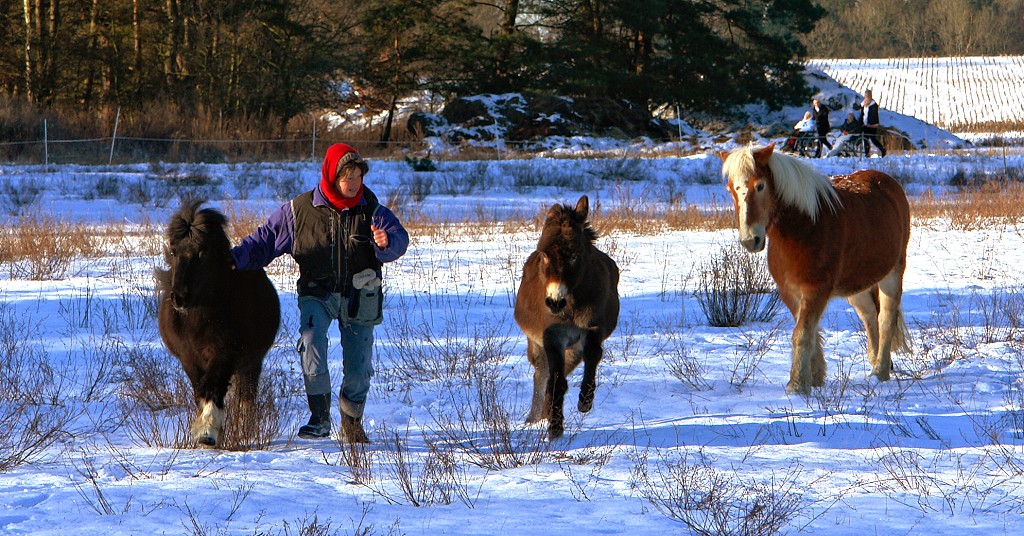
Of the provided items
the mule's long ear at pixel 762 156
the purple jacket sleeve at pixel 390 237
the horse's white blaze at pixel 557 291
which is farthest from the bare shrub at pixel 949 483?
the purple jacket sleeve at pixel 390 237

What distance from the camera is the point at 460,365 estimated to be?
285 inches

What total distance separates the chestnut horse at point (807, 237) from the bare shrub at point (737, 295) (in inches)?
74.1

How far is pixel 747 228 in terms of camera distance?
631 cm

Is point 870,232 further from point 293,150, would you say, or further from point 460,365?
point 293,150

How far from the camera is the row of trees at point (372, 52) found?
3042 centimetres

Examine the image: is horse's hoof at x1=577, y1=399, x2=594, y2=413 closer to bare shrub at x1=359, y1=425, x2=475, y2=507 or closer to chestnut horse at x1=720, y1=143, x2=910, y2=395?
bare shrub at x1=359, y1=425, x2=475, y2=507

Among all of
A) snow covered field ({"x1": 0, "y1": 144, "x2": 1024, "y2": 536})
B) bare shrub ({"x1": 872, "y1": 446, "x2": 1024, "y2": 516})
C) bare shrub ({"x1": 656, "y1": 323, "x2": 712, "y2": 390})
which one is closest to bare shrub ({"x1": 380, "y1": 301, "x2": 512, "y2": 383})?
snow covered field ({"x1": 0, "y1": 144, "x2": 1024, "y2": 536})

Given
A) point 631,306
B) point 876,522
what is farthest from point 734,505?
point 631,306

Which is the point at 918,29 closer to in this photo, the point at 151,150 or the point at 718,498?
the point at 151,150

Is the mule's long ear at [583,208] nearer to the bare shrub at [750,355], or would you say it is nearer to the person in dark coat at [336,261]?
the person in dark coat at [336,261]

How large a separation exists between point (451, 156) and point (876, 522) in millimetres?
24616

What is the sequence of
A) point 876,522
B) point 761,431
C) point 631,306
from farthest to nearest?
point 631,306 < point 761,431 < point 876,522

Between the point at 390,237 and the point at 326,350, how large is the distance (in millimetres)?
685

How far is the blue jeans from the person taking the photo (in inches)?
209
